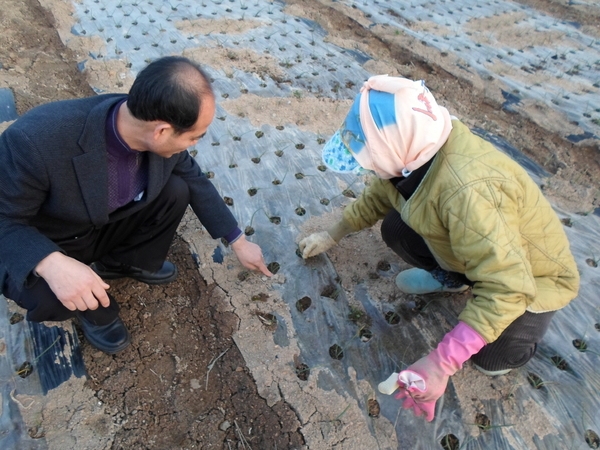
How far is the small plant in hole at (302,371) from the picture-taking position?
191 centimetres

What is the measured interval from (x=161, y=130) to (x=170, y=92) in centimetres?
14

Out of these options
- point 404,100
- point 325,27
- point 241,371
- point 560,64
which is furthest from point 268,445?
point 560,64

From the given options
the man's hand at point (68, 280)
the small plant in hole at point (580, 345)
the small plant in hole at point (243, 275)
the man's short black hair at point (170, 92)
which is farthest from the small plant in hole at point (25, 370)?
the small plant in hole at point (580, 345)

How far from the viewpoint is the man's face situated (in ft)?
4.65

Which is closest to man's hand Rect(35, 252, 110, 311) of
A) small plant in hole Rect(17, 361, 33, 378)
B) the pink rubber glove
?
small plant in hole Rect(17, 361, 33, 378)

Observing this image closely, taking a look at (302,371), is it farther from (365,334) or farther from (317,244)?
(317,244)

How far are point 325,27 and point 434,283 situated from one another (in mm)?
3647

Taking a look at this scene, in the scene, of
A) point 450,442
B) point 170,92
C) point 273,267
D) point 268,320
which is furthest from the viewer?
Result: point 273,267

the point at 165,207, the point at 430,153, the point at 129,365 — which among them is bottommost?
the point at 129,365

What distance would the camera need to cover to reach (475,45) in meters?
4.66

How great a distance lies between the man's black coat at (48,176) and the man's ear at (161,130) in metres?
0.21

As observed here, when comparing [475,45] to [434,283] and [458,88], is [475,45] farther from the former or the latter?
[434,283]

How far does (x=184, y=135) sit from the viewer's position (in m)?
1.45

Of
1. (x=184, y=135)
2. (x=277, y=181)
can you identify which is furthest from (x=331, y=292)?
(x=184, y=135)
